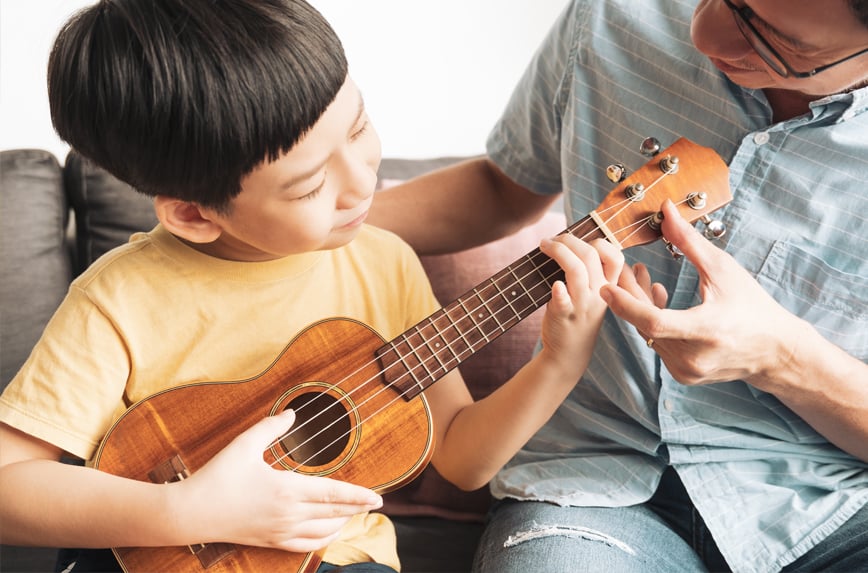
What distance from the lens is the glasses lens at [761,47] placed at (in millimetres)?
905

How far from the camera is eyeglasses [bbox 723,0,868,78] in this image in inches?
35.6

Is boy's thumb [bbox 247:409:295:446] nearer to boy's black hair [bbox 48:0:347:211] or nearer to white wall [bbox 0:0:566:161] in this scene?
boy's black hair [bbox 48:0:347:211]

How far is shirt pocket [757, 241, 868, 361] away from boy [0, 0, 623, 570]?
0.94ft

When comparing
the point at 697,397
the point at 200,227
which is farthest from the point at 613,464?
the point at 200,227

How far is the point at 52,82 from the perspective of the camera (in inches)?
37.2

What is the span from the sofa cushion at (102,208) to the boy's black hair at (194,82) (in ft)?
2.27

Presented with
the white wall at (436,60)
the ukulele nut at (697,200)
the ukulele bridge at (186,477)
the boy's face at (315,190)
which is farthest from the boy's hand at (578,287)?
the white wall at (436,60)

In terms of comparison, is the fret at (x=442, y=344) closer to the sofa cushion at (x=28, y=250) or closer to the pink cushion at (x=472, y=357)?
the pink cushion at (x=472, y=357)

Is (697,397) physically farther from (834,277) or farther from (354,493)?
(354,493)

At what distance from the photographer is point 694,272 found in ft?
3.68

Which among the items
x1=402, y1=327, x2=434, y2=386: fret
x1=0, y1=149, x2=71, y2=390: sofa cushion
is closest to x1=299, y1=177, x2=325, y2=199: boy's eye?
x1=402, y1=327, x2=434, y2=386: fret

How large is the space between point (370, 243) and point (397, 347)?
0.23 m

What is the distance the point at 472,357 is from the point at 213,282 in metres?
0.66

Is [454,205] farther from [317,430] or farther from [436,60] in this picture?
[436,60]
